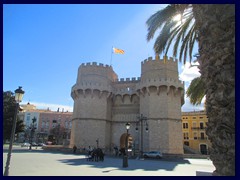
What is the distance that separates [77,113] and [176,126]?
13.6 meters

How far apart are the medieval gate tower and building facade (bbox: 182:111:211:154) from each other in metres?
20.6

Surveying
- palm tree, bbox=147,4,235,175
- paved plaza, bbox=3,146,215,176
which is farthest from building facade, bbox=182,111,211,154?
palm tree, bbox=147,4,235,175

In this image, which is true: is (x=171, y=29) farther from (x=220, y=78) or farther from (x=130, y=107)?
(x=130, y=107)

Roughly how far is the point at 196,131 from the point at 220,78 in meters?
46.4

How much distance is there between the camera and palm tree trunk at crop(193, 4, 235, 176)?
4461 mm

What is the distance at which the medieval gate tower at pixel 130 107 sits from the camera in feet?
90.8

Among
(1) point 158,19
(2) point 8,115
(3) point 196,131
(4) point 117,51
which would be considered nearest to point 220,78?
(1) point 158,19

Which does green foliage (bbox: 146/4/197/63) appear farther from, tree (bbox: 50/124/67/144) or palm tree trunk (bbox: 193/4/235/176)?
tree (bbox: 50/124/67/144)

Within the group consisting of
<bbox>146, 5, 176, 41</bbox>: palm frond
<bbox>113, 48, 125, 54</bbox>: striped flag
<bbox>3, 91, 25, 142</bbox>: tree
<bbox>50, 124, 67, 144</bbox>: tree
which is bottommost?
<bbox>50, 124, 67, 144</bbox>: tree

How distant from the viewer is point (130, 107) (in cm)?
3231

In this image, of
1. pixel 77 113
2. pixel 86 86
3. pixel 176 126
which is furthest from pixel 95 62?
pixel 176 126

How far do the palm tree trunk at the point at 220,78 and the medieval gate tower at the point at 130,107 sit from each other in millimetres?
21500
